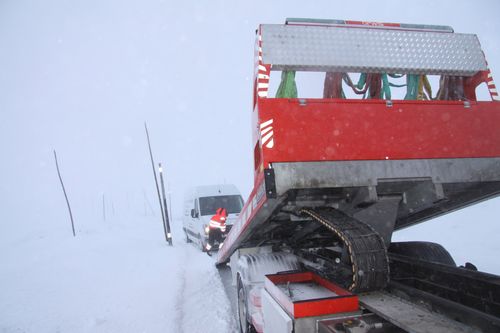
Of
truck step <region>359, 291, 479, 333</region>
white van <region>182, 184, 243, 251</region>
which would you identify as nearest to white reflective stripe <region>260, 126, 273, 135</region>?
truck step <region>359, 291, 479, 333</region>

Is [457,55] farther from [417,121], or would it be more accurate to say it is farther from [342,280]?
[342,280]

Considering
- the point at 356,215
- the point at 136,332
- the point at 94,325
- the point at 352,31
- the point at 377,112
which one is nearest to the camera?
the point at 377,112

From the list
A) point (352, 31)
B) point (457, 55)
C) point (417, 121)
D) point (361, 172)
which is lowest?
point (361, 172)

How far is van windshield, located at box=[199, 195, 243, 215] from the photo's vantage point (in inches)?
456

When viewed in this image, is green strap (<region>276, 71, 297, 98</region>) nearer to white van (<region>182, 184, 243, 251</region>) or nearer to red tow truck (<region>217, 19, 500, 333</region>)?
red tow truck (<region>217, 19, 500, 333</region>)

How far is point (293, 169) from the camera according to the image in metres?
2.49

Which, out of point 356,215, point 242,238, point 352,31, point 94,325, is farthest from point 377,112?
point 94,325

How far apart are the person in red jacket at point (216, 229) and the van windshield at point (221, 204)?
1042 mm

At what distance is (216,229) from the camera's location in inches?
409

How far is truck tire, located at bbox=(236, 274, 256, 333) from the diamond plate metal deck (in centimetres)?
290

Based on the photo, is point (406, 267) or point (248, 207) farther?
point (248, 207)

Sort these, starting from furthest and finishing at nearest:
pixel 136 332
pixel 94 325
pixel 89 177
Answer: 1. pixel 89 177
2. pixel 94 325
3. pixel 136 332

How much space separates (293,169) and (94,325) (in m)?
4.88

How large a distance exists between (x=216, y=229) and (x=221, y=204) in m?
1.56
